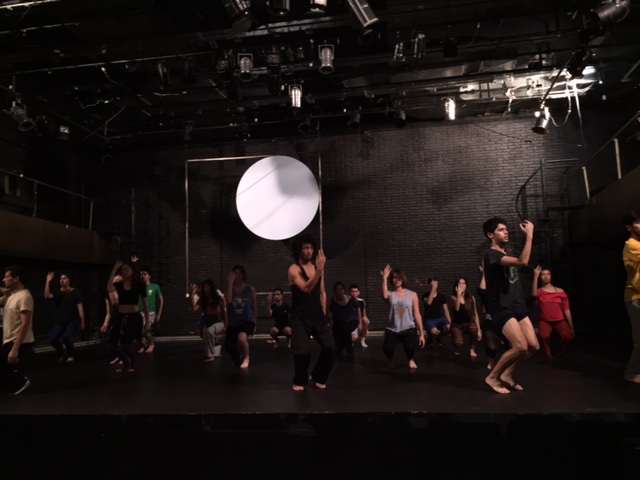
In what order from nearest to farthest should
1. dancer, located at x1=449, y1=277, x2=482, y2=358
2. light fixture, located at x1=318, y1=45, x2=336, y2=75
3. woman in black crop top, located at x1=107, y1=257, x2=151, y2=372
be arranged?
1. woman in black crop top, located at x1=107, y1=257, x2=151, y2=372
2. light fixture, located at x1=318, y1=45, x2=336, y2=75
3. dancer, located at x1=449, y1=277, x2=482, y2=358

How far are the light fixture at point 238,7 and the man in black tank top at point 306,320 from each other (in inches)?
106

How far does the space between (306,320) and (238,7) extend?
352cm

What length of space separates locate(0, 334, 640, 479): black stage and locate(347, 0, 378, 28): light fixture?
154 inches

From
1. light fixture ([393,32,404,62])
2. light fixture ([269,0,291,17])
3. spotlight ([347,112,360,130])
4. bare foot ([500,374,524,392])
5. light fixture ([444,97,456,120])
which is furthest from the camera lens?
spotlight ([347,112,360,130])

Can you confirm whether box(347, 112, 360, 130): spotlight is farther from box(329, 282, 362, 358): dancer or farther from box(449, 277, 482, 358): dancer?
box(449, 277, 482, 358): dancer

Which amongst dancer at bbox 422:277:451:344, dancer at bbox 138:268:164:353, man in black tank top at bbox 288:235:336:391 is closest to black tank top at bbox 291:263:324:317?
man in black tank top at bbox 288:235:336:391

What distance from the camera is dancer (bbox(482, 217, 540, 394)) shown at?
12.9ft

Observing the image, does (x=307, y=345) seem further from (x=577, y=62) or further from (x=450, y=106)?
(x=450, y=106)

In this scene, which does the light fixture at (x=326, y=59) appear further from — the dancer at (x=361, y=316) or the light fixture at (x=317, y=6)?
the dancer at (x=361, y=316)

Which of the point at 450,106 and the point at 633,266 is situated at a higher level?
the point at 450,106

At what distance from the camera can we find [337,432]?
3.56m

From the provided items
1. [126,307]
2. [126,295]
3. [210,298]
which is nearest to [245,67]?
[210,298]

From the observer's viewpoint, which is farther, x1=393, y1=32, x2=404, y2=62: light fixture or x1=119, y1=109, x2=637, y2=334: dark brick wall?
x1=119, y1=109, x2=637, y2=334: dark brick wall

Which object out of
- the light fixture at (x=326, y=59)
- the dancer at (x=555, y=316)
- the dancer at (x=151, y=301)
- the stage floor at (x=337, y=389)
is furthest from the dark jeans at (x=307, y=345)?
the dancer at (x=151, y=301)
